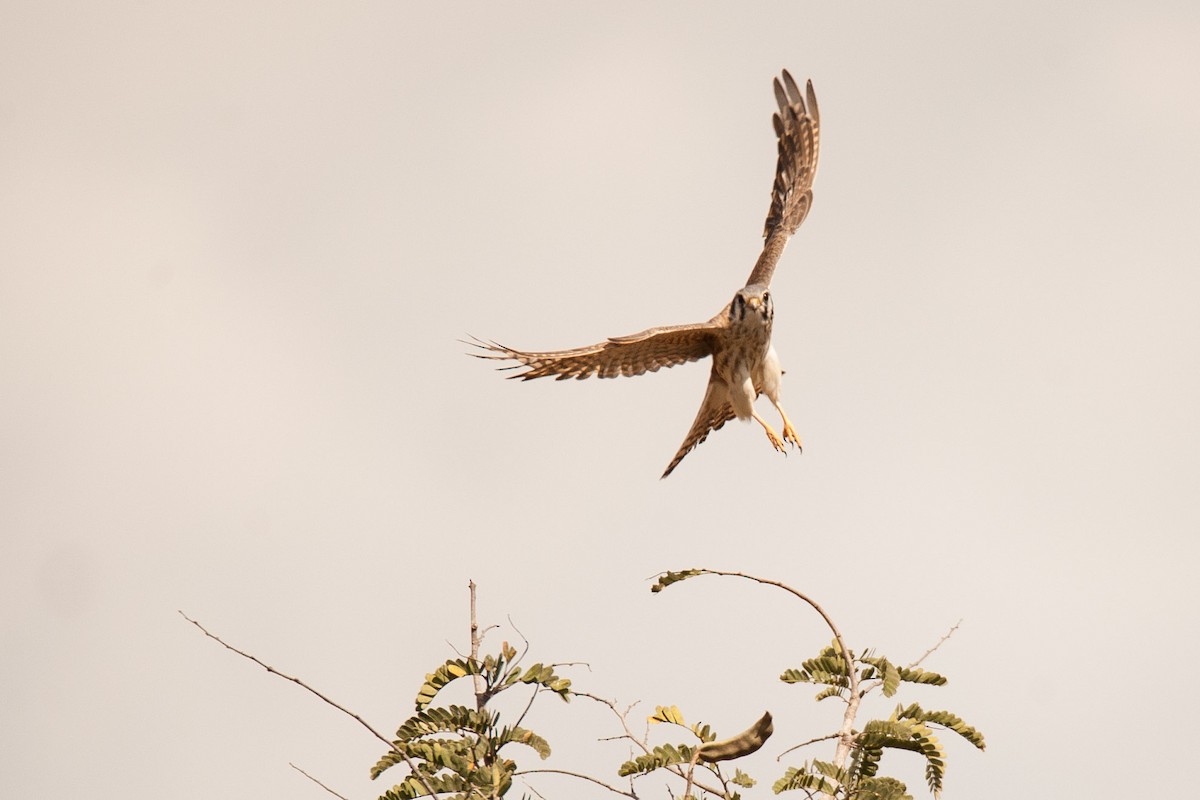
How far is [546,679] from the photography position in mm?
6617

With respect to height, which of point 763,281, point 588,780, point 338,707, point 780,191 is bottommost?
point 338,707

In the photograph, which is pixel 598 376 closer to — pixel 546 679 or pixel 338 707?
pixel 546 679

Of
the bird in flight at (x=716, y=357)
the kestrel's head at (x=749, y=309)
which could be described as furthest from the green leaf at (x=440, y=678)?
the kestrel's head at (x=749, y=309)

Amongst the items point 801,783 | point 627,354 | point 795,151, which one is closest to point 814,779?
point 801,783

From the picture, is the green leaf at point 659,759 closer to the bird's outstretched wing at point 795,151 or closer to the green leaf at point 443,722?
the green leaf at point 443,722

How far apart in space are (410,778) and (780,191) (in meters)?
9.74

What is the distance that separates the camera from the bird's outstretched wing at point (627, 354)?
1093cm

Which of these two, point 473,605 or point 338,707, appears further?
point 473,605

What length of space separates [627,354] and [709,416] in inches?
61.0

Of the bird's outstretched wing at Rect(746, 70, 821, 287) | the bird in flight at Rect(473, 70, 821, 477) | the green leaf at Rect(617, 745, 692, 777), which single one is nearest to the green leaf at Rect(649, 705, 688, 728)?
the green leaf at Rect(617, 745, 692, 777)

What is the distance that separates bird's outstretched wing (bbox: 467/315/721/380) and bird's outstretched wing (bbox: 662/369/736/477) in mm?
316

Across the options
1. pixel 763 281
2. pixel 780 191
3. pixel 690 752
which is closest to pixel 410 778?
pixel 690 752

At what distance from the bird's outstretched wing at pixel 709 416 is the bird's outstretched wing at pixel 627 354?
316 mm

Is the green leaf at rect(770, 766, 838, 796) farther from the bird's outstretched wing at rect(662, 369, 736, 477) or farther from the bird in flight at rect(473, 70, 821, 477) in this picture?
the bird's outstretched wing at rect(662, 369, 736, 477)
